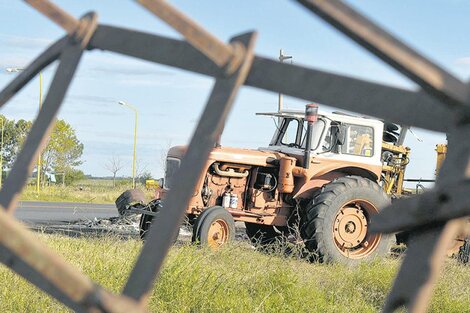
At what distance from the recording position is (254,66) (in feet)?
4.77

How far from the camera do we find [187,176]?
1398 millimetres

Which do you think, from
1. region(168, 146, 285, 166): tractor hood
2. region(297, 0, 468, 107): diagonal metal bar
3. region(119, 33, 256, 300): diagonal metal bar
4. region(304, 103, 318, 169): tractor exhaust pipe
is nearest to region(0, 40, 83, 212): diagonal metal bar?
region(119, 33, 256, 300): diagonal metal bar

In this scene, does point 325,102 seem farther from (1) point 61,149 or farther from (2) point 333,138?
(1) point 61,149

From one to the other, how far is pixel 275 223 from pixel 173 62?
952 centimetres

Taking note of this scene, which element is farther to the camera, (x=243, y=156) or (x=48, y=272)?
(x=243, y=156)

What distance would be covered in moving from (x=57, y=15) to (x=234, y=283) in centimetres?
501

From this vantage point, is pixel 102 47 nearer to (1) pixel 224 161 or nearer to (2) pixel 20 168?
(2) pixel 20 168

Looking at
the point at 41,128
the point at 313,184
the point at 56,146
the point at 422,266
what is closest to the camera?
the point at 422,266

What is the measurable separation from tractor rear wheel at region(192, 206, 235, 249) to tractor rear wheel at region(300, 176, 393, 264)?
1.06m

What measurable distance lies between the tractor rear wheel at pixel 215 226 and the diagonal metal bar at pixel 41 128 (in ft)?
27.4

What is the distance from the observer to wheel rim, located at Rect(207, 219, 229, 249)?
10.3m

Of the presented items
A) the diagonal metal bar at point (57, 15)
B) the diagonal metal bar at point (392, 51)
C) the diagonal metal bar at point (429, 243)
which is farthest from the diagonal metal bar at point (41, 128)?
the diagonal metal bar at point (429, 243)

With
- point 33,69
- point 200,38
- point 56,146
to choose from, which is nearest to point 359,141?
point 33,69

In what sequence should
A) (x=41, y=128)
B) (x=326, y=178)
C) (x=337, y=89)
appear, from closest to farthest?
(x=337, y=89), (x=41, y=128), (x=326, y=178)
